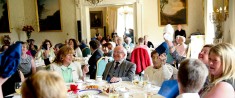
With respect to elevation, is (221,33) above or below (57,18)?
below

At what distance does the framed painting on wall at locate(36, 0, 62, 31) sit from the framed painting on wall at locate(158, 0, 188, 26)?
4783 mm

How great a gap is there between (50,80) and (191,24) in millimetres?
10170

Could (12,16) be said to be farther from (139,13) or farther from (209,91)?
(209,91)

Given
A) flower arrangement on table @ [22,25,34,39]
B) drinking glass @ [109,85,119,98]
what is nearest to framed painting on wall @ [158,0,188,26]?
flower arrangement on table @ [22,25,34,39]

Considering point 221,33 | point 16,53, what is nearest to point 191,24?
point 221,33

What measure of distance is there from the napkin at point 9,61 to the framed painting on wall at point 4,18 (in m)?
11.1

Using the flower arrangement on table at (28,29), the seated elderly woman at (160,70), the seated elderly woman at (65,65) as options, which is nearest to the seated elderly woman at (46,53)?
the seated elderly woman at (65,65)

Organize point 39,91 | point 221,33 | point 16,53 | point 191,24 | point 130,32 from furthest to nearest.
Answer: point 130,32 → point 191,24 → point 221,33 → point 16,53 → point 39,91

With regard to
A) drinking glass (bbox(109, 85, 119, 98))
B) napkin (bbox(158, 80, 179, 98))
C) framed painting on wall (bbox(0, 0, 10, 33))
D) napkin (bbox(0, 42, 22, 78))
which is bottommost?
drinking glass (bbox(109, 85, 119, 98))

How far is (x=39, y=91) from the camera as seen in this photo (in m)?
1.61

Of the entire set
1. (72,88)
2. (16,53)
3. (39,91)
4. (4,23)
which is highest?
(4,23)

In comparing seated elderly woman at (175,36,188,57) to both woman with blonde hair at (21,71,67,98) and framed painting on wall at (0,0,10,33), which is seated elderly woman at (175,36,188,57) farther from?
framed painting on wall at (0,0,10,33)

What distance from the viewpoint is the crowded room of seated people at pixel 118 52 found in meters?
2.12

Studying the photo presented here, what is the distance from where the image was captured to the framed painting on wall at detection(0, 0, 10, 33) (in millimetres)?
11867
